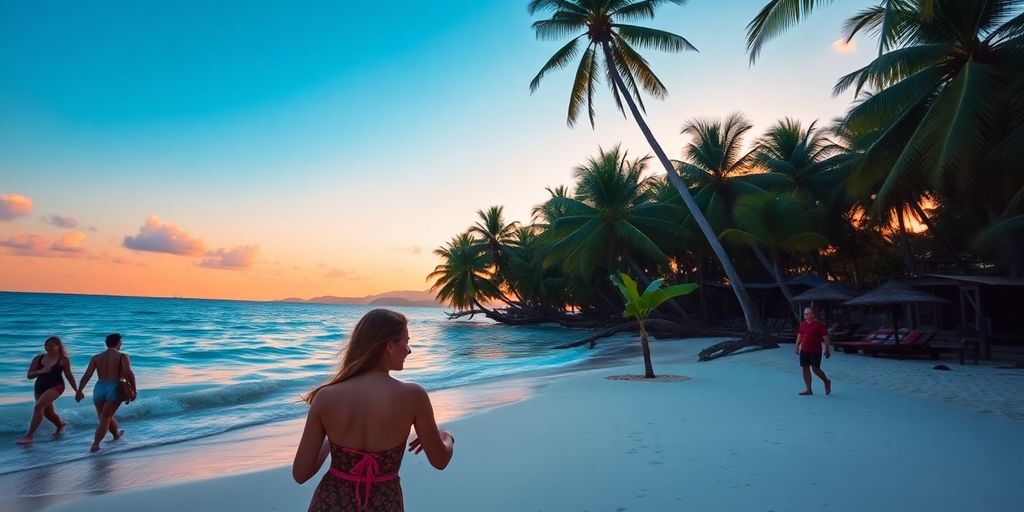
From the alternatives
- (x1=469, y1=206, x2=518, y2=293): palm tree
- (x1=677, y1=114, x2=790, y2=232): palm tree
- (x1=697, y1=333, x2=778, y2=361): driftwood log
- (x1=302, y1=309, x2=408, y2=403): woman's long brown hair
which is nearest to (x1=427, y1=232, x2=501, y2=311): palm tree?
(x1=469, y1=206, x2=518, y2=293): palm tree

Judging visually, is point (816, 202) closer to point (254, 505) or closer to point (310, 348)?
point (310, 348)

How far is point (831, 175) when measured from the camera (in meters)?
26.3

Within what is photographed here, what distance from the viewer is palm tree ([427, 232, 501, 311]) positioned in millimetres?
43312

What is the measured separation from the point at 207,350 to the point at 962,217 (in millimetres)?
30455

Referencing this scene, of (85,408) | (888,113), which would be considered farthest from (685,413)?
(888,113)

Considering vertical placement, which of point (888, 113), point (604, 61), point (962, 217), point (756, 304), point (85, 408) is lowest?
point (85, 408)

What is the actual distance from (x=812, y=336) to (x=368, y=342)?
8081mm

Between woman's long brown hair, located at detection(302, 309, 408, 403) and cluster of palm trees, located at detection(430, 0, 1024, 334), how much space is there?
400 inches

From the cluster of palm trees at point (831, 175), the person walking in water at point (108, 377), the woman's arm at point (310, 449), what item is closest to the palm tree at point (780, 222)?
the cluster of palm trees at point (831, 175)

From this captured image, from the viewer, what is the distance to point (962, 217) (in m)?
20.9

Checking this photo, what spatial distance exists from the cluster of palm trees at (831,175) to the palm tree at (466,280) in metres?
0.65

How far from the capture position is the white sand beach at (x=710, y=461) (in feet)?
12.6

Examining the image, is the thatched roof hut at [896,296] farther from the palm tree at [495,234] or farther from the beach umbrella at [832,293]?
the palm tree at [495,234]

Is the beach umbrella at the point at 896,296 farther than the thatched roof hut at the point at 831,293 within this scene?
No
